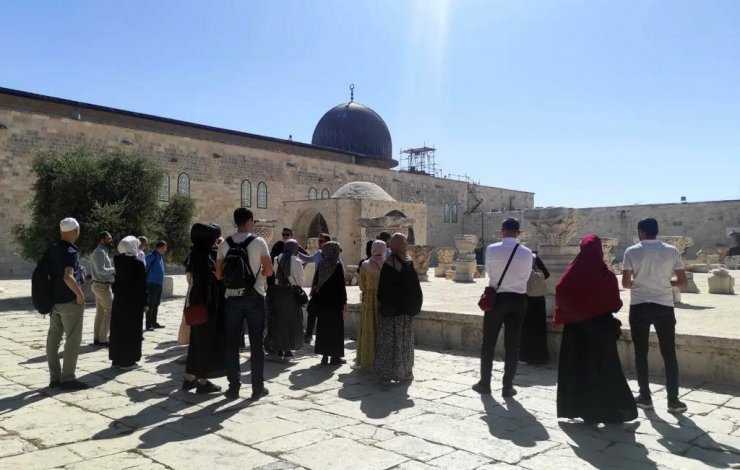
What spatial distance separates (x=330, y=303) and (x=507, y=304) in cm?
208

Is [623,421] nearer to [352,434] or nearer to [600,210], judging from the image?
[352,434]

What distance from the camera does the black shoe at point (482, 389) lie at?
486 centimetres

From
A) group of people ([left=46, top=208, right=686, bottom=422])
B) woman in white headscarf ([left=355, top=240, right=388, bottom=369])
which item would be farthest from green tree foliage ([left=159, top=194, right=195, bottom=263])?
woman in white headscarf ([left=355, top=240, right=388, bottom=369])

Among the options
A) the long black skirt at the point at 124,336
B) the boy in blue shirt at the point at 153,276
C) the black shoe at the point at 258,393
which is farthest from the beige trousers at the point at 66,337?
the boy in blue shirt at the point at 153,276

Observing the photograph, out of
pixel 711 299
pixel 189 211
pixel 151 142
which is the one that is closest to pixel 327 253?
pixel 711 299

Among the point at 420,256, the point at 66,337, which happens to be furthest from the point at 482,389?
the point at 420,256

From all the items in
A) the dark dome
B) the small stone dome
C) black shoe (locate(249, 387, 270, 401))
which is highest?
the dark dome

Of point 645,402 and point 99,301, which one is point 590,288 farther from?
point 99,301

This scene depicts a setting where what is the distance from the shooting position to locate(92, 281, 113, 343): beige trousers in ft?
22.3

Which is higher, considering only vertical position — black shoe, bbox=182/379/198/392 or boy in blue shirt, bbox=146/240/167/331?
boy in blue shirt, bbox=146/240/167/331

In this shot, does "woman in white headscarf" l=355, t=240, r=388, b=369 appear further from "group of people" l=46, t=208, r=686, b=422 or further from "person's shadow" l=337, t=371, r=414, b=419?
"person's shadow" l=337, t=371, r=414, b=419

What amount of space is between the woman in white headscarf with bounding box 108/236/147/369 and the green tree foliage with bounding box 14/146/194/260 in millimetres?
7005

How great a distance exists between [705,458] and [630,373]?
2258 millimetres

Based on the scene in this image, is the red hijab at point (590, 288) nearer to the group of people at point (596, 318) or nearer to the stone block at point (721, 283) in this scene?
the group of people at point (596, 318)
